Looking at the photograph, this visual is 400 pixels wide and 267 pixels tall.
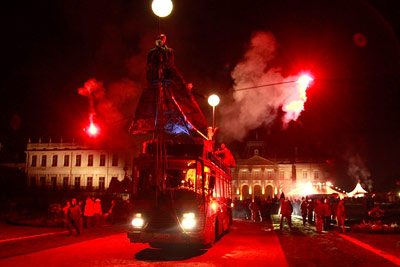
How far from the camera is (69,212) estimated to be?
611 inches

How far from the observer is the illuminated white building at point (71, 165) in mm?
75938

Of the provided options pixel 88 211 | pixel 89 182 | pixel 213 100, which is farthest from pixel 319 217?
pixel 89 182

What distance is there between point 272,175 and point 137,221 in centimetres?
7592

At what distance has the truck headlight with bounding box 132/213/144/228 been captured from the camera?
403 inches

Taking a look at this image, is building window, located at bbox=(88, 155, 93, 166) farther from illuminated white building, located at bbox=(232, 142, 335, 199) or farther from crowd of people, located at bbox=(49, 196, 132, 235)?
crowd of people, located at bbox=(49, 196, 132, 235)

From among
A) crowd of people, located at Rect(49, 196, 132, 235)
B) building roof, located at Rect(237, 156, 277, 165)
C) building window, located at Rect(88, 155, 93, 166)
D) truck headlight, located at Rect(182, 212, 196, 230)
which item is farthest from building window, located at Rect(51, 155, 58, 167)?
truck headlight, located at Rect(182, 212, 196, 230)

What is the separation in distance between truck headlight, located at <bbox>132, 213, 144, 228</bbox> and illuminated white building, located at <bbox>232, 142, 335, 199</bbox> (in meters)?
73.7

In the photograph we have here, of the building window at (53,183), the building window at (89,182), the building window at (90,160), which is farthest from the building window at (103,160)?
the building window at (53,183)

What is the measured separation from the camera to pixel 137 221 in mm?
10266

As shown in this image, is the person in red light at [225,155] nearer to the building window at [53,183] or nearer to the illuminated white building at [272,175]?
the illuminated white building at [272,175]

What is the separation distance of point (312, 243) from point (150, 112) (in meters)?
7.66

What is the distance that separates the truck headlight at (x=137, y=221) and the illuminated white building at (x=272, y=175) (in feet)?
242

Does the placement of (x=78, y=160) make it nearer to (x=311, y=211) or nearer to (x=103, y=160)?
→ (x=103, y=160)

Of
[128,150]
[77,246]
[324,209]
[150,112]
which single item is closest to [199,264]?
[77,246]
